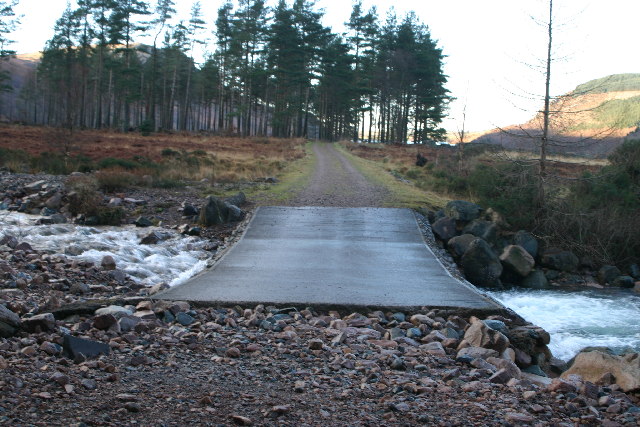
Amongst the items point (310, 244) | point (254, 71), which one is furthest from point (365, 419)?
point (254, 71)

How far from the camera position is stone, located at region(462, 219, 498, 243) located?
681 inches

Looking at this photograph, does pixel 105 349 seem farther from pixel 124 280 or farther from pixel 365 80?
pixel 365 80

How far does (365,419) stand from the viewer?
4.42m

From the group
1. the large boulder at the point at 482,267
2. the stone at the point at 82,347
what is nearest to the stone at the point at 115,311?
the stone at the point at 82,347

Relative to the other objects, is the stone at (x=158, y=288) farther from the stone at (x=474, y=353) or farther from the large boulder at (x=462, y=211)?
the large boulder at (x=462, y=211)

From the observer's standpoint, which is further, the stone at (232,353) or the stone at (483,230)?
the stone at (483,230)

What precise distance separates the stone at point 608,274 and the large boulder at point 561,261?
27.6 inches

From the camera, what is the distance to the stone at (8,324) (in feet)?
17.8

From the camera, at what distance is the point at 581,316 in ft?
38.8

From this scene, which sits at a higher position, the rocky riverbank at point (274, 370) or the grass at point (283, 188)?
the grass at point (283, 188)

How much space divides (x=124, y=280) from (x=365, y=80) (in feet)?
182

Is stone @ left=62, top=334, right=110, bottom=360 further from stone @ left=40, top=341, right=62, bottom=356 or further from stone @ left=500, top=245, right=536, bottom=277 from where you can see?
stone @ left=500, top=245, right=536, bottom=277

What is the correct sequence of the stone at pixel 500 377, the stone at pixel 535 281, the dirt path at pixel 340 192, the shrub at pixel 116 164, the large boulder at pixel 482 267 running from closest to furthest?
1. the stone at pixel 500 377
2. the large boulder at pixel 482 267
3. the stone at pixel 535 281
4. the dirt path at pixel 340 192
5. the shrub at pixel 116 164

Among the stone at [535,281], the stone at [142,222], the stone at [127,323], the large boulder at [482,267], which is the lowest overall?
the stone at [535,281]
